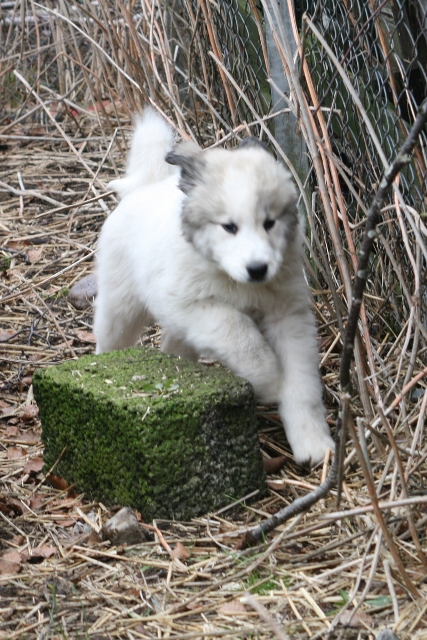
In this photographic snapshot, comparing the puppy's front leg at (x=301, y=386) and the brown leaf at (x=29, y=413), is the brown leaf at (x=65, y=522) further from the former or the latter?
the brown leaf at (x=29, y=413)

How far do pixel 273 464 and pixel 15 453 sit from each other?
104cm

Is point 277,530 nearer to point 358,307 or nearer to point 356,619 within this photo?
point 356,619

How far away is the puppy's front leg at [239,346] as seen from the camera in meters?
3.14

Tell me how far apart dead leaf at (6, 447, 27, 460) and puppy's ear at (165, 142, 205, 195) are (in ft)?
4.01

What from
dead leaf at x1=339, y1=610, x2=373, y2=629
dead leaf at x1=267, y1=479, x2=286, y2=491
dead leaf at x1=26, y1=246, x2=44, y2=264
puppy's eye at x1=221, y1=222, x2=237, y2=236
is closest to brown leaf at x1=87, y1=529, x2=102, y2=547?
dead leaf at x1=267, y1=479, x2=286, y2=491

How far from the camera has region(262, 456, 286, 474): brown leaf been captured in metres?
3.18

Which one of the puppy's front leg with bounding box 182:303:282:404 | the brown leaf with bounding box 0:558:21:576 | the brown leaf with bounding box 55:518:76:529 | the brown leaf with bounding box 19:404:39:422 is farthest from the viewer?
the brown leaf with bounding box 19:404:39:422

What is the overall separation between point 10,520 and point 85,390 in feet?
1.63

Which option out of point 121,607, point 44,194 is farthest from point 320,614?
point 44,194

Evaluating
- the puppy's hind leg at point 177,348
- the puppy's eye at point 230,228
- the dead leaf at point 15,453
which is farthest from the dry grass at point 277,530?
the puppy's hind leg at point 177,348

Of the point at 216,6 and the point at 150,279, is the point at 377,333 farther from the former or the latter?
the point at 216,6

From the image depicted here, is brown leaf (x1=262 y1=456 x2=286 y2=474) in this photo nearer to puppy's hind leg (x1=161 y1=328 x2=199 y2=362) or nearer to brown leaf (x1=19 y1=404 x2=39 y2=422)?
puppy's hind leg (x1=161 y1=328 x2=199 y2=362)

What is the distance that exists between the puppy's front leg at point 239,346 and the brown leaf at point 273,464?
216 millimetres

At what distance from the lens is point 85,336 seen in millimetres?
4711
